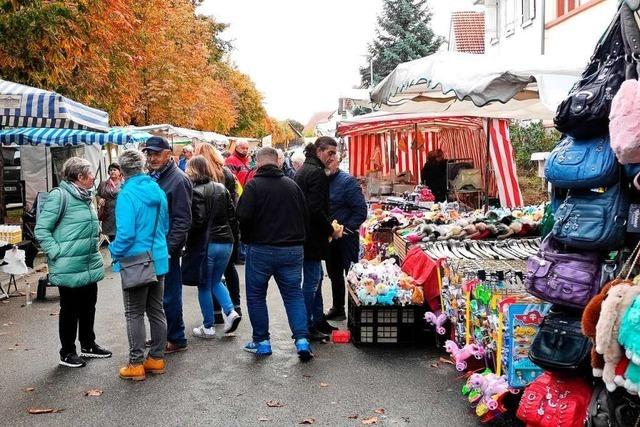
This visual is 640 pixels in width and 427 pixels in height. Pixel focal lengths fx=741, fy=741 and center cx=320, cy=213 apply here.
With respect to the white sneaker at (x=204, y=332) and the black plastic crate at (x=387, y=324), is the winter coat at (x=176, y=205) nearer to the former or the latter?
the white sneaker at (x=204, y=332)

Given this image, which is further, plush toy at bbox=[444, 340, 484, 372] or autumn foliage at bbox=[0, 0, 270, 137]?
autumn foliage at bbox=[0, 0, 270, 137]

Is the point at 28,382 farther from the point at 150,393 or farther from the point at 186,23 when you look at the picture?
the point at 186,23

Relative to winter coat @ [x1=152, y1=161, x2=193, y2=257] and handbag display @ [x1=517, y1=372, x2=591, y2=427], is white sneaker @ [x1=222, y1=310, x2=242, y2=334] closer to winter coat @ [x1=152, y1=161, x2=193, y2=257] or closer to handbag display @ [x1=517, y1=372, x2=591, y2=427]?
winter coat @ [x1=152, y1=161, x2=193, y2=257]

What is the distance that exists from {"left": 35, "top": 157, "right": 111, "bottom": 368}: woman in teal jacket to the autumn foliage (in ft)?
21.2

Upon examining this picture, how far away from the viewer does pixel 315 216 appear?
714cm

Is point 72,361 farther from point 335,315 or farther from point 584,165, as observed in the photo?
point 584,165

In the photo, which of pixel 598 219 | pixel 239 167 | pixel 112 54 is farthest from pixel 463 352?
pixel 112 54

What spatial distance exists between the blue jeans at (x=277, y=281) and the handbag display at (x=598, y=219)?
122 inches

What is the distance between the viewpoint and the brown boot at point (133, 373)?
6160 mm

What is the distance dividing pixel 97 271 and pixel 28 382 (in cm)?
108

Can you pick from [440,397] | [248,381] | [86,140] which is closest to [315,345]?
[248,381]

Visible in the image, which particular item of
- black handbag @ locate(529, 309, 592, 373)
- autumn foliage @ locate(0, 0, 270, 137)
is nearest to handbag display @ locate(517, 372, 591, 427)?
black handbag @ locate(529, 309, 592, 373)

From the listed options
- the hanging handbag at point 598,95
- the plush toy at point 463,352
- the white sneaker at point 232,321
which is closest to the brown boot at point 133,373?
the white sneaker at point 232,321

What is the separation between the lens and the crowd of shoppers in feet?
20.0
